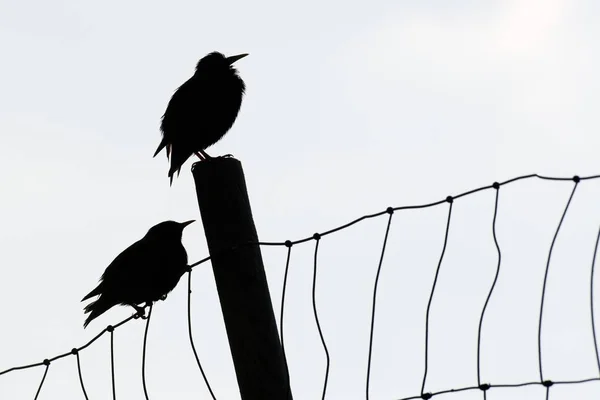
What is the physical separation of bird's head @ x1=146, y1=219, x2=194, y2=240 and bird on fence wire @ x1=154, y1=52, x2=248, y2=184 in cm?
132

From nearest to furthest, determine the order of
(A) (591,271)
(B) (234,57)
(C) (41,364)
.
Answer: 1. (A) (591,271)
2. (C) (41,364)
3. (B) (234,57)

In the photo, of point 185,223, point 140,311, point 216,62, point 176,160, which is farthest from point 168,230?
point 216,62

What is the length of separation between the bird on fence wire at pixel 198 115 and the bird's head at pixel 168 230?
1.32m

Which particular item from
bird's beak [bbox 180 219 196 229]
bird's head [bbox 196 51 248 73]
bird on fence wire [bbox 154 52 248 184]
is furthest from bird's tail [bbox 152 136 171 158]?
bird's beak [bbox 180 219 196 229]

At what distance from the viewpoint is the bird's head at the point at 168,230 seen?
6352 mm

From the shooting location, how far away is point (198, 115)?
800 cm

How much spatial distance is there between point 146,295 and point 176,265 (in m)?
0.28

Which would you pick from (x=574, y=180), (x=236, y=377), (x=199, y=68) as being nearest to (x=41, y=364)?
(x=236, y=377)

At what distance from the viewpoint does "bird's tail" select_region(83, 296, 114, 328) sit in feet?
20.8

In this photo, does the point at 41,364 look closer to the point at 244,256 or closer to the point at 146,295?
the point at 244,256

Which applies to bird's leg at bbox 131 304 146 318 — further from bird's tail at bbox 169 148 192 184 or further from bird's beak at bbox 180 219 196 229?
bird's tail at bbox 169 148 192 184

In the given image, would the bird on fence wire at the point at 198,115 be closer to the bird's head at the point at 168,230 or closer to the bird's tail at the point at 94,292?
the bird's head at the point at 168,230

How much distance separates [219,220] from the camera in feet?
11.1

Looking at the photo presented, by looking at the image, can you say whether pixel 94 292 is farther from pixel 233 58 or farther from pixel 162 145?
pixel 233 58
